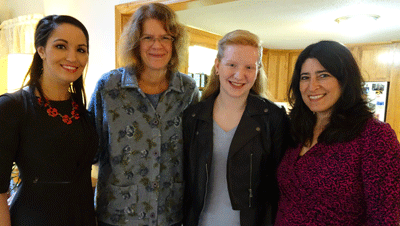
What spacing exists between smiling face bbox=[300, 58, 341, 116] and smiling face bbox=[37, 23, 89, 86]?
98 cm

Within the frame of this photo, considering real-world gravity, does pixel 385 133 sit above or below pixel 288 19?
below

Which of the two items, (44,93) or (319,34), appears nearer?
(44,93)

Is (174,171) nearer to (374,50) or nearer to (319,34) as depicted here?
(319,34)

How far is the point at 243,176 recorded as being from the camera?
1329mm

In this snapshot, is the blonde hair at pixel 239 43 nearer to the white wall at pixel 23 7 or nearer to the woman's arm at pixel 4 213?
the woman's arm at pixel 4 213

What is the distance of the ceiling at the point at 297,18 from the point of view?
313 centimetres

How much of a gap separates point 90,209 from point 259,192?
805 mm

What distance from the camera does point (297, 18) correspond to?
3.71 m

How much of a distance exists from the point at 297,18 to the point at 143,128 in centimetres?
315

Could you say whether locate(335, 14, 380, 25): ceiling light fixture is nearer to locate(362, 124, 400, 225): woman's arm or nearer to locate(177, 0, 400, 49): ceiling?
locate(177, 0, 400, 49): ceiling

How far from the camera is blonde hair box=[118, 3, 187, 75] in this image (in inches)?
54.9

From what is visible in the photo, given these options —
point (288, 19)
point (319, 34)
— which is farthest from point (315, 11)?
point (319, 34)

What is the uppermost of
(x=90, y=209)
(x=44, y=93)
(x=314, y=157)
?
(x=44, y=93)

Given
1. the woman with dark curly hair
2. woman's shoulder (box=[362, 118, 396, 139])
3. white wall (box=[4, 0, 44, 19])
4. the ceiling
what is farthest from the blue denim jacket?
white wall (box=[4, 0, 44, 19])
